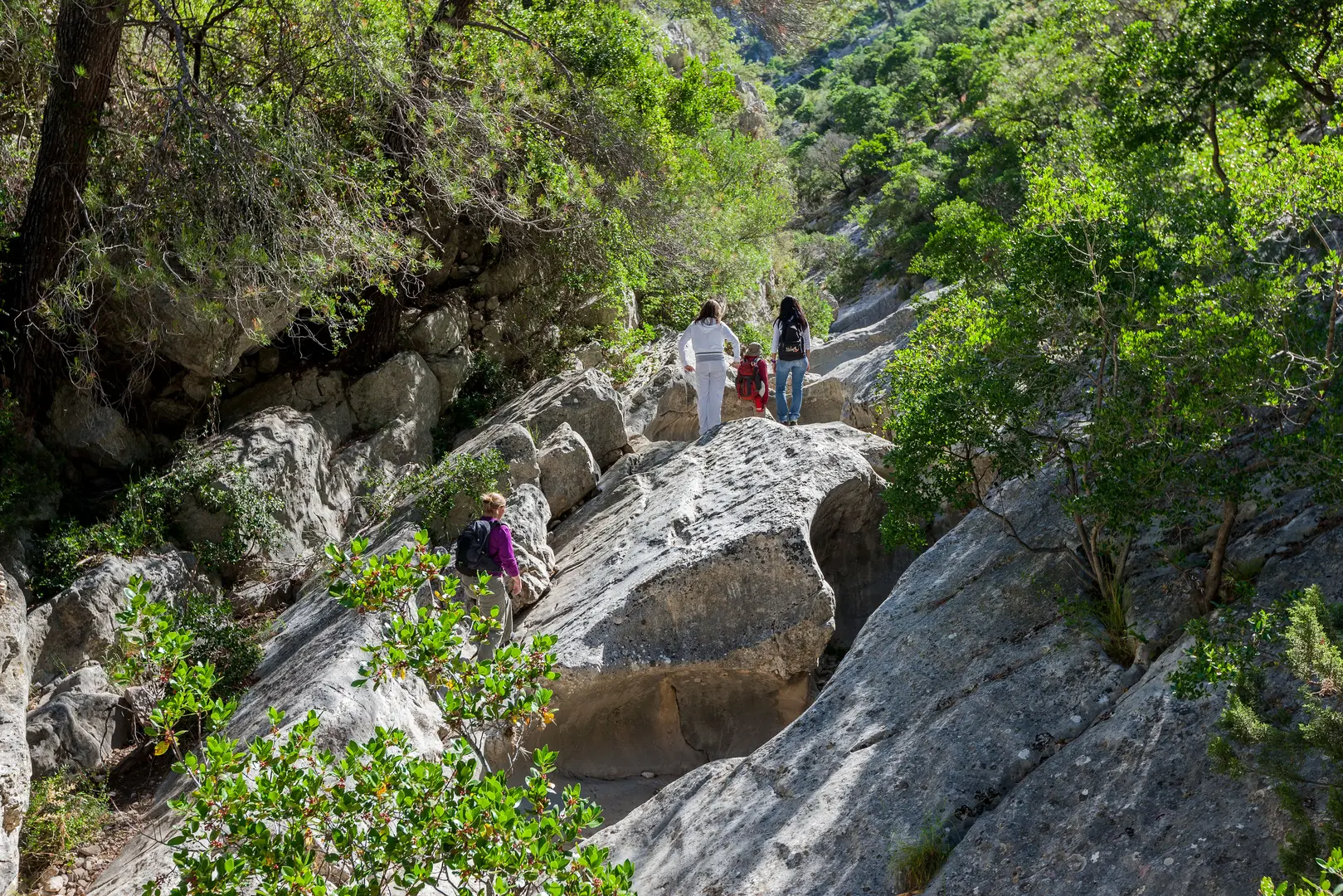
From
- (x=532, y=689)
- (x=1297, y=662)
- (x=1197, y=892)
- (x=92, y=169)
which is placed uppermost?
(x=92, y=169)

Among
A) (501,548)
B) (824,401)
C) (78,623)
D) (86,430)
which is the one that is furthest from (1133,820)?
(86,430)

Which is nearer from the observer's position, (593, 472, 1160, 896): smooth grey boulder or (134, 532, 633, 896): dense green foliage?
(134, 532, 633, 896): dense green foliage

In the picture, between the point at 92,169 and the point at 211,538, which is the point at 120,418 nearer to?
the point at 211,538

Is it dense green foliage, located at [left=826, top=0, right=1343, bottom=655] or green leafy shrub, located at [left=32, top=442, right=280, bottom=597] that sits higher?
green leafy shrub, located at [left=32, top=442, right=280, bottom=597]

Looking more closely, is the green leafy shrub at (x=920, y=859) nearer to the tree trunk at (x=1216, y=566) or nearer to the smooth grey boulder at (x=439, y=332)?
the tree trunk at (x=1216, y=566)

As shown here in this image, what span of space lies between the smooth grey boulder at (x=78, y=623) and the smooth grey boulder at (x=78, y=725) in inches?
10.1

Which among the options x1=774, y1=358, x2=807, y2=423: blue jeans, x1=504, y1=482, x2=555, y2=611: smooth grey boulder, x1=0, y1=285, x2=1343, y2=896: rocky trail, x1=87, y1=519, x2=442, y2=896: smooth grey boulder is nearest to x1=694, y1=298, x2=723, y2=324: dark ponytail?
x1=774, y1=358, x2=807, y2=423: blue jeans

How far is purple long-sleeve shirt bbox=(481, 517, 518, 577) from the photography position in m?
8.36

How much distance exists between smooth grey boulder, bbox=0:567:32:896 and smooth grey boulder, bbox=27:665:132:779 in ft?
0.66

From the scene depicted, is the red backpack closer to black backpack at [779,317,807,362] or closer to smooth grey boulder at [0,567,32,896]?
black backpack at [779,317,807,362]

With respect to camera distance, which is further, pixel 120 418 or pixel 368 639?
pixel 120 418

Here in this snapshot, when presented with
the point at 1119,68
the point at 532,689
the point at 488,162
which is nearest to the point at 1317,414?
the point at 532,689

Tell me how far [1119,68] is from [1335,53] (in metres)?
2.96

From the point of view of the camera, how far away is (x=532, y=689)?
4914 millimetres
